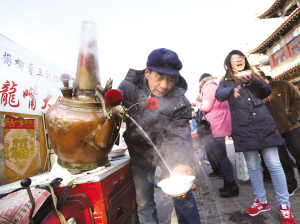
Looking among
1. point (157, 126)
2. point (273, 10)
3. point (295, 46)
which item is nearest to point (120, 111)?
point (157, 126)

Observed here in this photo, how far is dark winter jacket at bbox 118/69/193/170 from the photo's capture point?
1987 millimetres

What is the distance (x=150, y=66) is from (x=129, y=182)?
1417 millimetres

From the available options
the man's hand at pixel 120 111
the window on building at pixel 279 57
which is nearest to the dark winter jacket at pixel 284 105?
the man's hand at pixel 120 111

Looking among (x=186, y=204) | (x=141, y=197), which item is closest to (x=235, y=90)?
(x=186, y=204)

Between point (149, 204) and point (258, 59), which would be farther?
point (258, 59)

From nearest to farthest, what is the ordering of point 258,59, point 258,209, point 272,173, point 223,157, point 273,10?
point 272,173
point 258,209
point 223,157
point 273,10
point 258,59

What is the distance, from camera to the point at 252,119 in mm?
2314

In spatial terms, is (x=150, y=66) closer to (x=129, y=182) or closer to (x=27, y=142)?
(x=129, y=182)

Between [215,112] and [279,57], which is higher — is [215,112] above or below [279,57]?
below

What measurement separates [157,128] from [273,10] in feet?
79.9

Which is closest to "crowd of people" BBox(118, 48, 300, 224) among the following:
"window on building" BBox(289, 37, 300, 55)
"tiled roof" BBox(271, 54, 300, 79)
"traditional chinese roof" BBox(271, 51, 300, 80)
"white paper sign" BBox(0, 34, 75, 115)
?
"white paper sign" BBox(0, 34, 75, 115)

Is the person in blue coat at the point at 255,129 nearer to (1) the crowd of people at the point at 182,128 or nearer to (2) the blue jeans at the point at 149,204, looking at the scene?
(1) the crowd of people at the point at 182,128

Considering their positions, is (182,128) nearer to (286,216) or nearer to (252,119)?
(252,119)

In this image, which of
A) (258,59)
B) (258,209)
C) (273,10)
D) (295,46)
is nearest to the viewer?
(258,209)
